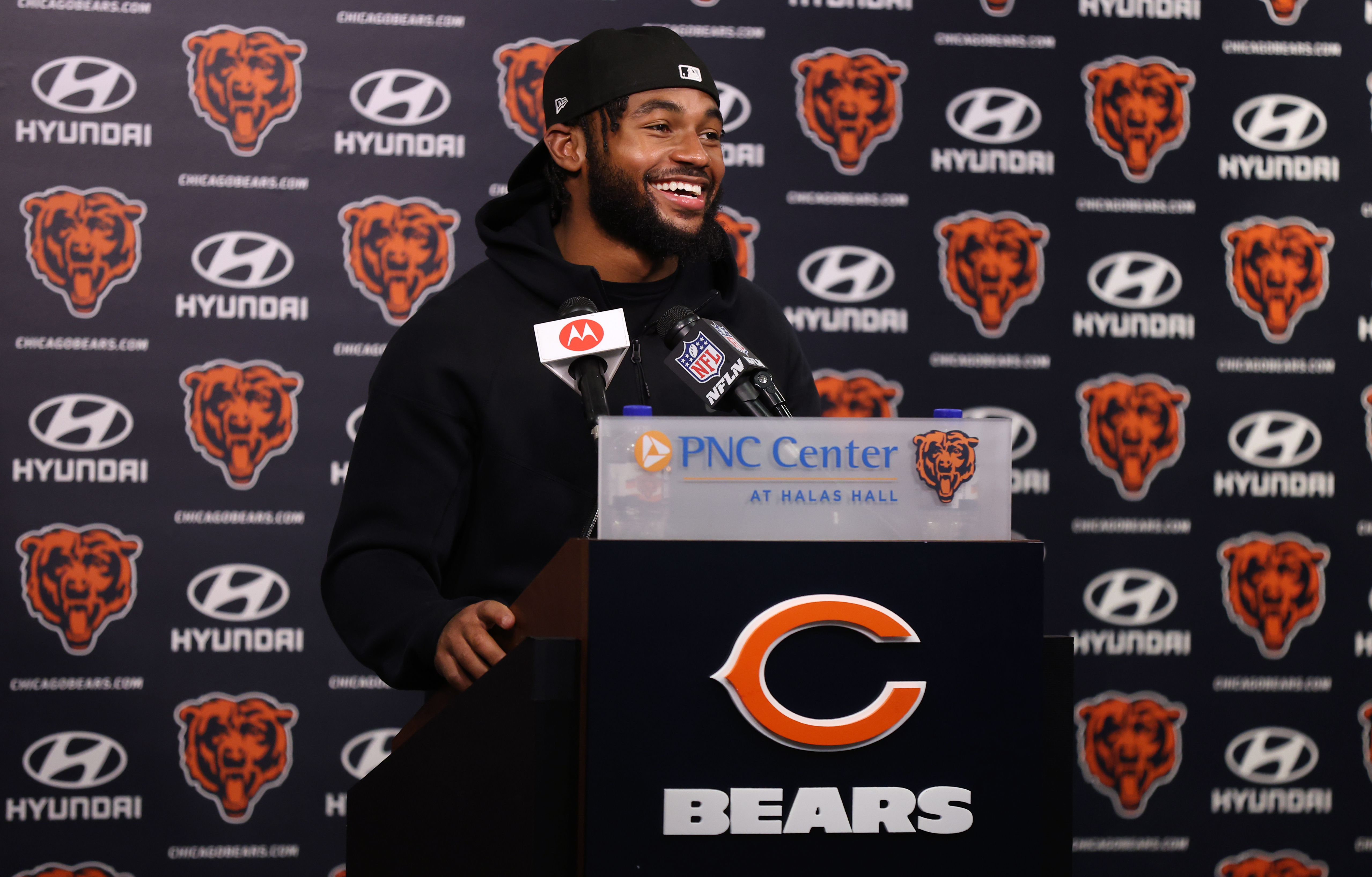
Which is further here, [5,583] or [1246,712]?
[1246,712]

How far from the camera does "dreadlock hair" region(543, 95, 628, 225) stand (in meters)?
1.54

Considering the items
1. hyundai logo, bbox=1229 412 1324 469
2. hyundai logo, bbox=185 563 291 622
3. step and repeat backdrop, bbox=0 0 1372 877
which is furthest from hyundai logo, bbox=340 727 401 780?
hyundai logo, bbox=1229 412 1324 469

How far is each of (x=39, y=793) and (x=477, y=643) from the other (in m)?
2.17

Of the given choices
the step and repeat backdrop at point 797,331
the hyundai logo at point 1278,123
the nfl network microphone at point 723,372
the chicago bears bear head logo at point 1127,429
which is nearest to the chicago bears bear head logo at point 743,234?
the step and repeat backdrop at point 797,331

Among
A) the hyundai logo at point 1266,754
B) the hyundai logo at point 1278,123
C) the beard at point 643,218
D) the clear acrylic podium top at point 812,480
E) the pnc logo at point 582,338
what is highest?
the hyundai logo at point 1278,123

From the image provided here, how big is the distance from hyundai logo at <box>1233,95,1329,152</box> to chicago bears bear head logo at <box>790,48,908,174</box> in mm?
903

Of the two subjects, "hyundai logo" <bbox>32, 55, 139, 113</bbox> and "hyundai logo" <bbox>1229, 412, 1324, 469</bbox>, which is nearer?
"hyundai logo" <bbox>32, 55, 139, 113</bbox>

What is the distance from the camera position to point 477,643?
97 cm

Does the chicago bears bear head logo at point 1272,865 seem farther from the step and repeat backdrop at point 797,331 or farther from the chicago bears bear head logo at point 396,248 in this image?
the chicago bears bear head logo at point 396,248

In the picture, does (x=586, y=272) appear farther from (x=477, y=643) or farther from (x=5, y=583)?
(x=5, y=583)

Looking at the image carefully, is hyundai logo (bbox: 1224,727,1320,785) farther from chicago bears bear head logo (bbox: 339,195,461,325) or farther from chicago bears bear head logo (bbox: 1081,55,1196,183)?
chicago bears bear head logo (bbox: 339,195,461,325)

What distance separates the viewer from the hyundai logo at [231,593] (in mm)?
2590

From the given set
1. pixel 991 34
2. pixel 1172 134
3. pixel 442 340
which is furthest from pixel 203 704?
pixel 1172 134

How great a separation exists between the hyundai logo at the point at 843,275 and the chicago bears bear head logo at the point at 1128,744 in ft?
3.84
